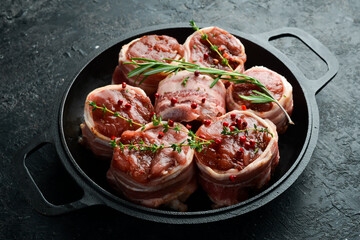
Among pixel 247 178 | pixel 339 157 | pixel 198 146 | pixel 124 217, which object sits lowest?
pixel 124 217

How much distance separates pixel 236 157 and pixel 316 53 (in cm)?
124

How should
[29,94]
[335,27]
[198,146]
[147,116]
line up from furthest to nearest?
1. [335,27]
2. [29,94]
3. [147,116]
4. [198,146]

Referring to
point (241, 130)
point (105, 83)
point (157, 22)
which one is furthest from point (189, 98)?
point (157, 22)

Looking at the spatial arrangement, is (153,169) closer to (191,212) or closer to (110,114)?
(191,212)

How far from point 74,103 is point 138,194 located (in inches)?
40.5

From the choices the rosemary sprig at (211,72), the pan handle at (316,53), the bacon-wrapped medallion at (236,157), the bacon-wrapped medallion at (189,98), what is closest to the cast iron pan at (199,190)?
the pan handle at (316,53)

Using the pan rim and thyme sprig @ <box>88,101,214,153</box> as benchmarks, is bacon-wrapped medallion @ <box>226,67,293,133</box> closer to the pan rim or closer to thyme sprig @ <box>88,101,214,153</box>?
the pan rim

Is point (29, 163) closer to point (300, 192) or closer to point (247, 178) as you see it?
point (247, 178)

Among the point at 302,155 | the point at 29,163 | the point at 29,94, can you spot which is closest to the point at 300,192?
the point at 302,155

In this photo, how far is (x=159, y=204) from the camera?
8.89 feet

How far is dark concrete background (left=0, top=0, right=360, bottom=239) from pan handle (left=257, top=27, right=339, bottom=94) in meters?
0.54

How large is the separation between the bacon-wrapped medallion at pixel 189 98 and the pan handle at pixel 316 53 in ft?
2.14

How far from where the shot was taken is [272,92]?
2951 mm

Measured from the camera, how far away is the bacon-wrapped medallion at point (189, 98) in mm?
2850
